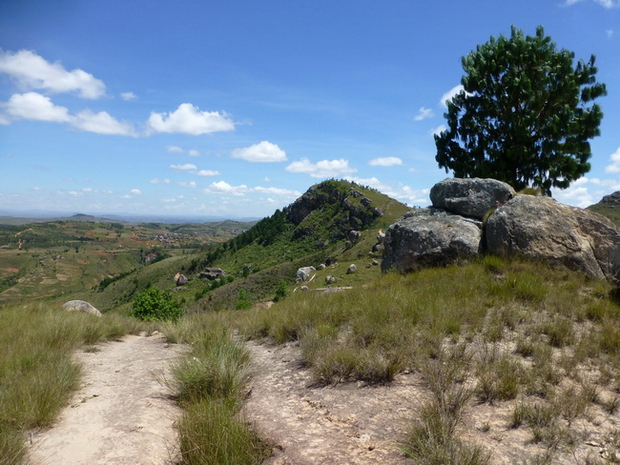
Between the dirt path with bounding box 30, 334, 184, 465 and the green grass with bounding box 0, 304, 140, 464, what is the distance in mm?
216

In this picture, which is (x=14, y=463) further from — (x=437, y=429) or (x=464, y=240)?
(x=464, y=240)

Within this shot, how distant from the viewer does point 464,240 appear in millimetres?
10750

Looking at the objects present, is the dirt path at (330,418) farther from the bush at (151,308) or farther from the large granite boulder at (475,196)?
the bush at (151,308)

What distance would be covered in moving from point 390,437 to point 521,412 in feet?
4.65

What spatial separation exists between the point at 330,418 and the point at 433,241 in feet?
26.7

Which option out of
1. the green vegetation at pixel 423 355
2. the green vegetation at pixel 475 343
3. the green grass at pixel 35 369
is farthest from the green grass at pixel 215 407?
the green grass at pixel 35 369

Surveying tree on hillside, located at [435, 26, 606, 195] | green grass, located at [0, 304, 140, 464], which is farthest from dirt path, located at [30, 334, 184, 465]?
tree on hillside, located at [435, 26, 606, 195]

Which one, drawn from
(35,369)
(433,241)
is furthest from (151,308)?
(433,241)

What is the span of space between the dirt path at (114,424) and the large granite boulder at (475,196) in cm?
1053

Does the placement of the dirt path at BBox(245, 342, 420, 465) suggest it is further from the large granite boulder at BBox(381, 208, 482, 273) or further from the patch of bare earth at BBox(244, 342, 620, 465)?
the large granite boulder at BBox(381, 208, 482, 273)

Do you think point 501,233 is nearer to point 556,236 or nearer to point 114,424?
point 556,236

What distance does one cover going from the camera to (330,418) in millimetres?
4145

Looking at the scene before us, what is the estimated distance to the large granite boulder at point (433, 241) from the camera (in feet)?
35.3

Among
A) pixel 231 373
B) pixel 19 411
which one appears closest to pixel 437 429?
pixel 231 373
